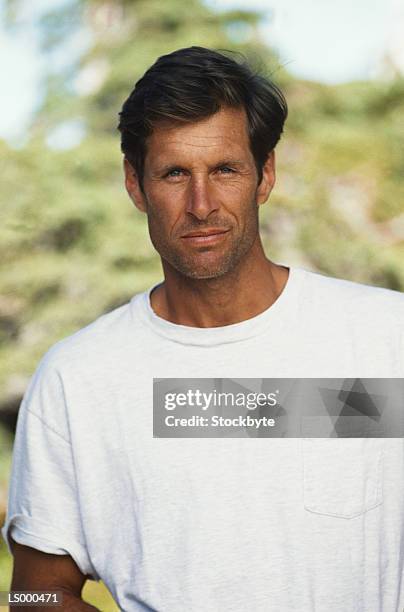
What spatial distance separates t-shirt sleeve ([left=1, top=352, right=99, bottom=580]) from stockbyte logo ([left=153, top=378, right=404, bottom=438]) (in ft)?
0.56

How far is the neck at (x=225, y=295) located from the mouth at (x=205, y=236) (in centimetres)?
8

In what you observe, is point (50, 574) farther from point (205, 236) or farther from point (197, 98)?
point (197, 98)

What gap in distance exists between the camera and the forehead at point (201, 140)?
4.60 ft

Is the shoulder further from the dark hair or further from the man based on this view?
the dark hair

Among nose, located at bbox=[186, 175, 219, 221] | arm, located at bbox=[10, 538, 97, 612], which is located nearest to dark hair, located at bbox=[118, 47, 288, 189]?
nose, located at bbox=[186, 175, 219, 221]

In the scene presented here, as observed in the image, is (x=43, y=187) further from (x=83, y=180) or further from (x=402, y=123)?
(x=402, y=123)

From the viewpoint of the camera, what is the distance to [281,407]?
1454mm

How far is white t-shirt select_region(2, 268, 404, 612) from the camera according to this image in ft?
4.35

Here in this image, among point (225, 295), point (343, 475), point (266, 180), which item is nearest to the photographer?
point (343, 475)

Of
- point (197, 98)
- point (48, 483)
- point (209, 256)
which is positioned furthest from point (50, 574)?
point (197, 98)

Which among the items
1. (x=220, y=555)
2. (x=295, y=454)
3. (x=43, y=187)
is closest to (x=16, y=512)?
(x=220, y=555)

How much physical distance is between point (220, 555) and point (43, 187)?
4.94m

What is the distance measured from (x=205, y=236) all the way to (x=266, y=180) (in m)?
0.24

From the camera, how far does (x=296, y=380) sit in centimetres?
140
